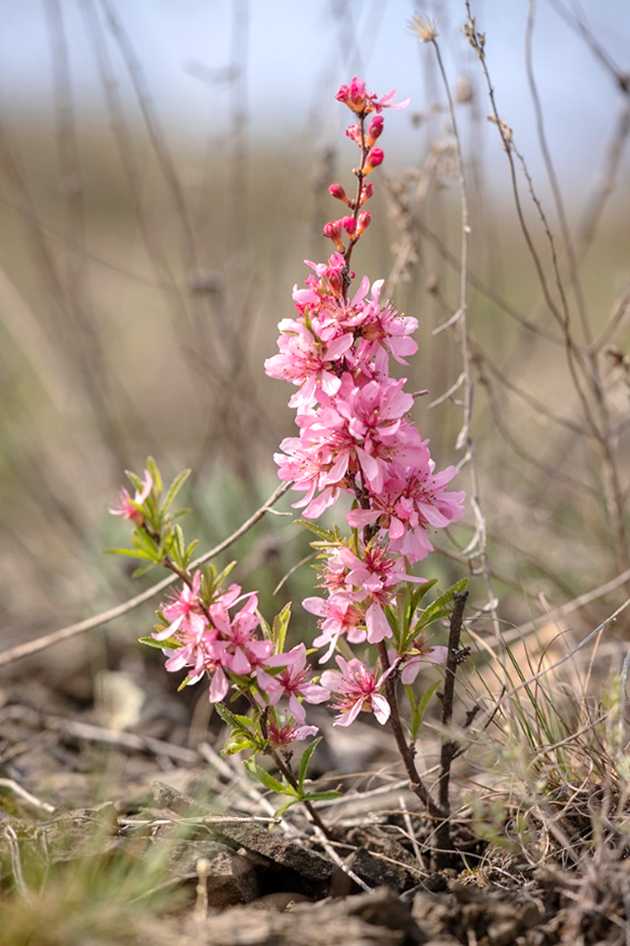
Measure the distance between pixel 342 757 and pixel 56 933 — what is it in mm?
1639

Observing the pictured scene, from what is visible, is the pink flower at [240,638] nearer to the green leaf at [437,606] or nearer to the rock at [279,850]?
the green leaf at [437,606]

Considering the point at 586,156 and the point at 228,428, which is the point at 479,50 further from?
the point at 586,156

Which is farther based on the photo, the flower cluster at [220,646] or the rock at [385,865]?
the rock at [385,865]

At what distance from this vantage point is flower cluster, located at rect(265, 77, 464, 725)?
162 centimetres

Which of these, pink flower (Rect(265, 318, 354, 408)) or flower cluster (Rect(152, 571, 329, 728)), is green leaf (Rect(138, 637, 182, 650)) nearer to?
flower cluster (Rect(152, 571, 329, 728))

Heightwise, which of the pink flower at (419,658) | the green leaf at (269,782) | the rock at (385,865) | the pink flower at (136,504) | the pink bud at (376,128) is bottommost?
the rock at (385,865)

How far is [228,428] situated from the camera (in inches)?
138

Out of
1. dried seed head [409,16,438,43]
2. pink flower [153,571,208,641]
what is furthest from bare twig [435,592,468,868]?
dried seed head [409,16,438,43]

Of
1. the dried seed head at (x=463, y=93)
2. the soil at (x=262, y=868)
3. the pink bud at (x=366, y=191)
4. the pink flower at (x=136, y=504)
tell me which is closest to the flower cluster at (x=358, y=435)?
the pink bud at (x=366, y=191)

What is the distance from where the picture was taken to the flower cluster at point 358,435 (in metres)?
1.62

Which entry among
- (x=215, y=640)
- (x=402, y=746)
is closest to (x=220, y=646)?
(x=215, y=640)

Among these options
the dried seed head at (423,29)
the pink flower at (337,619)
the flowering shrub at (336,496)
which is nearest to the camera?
the flowering shrub at (336,496)

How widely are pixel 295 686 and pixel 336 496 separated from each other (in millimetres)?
365

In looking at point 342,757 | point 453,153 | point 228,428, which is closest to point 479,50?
point 453,153
